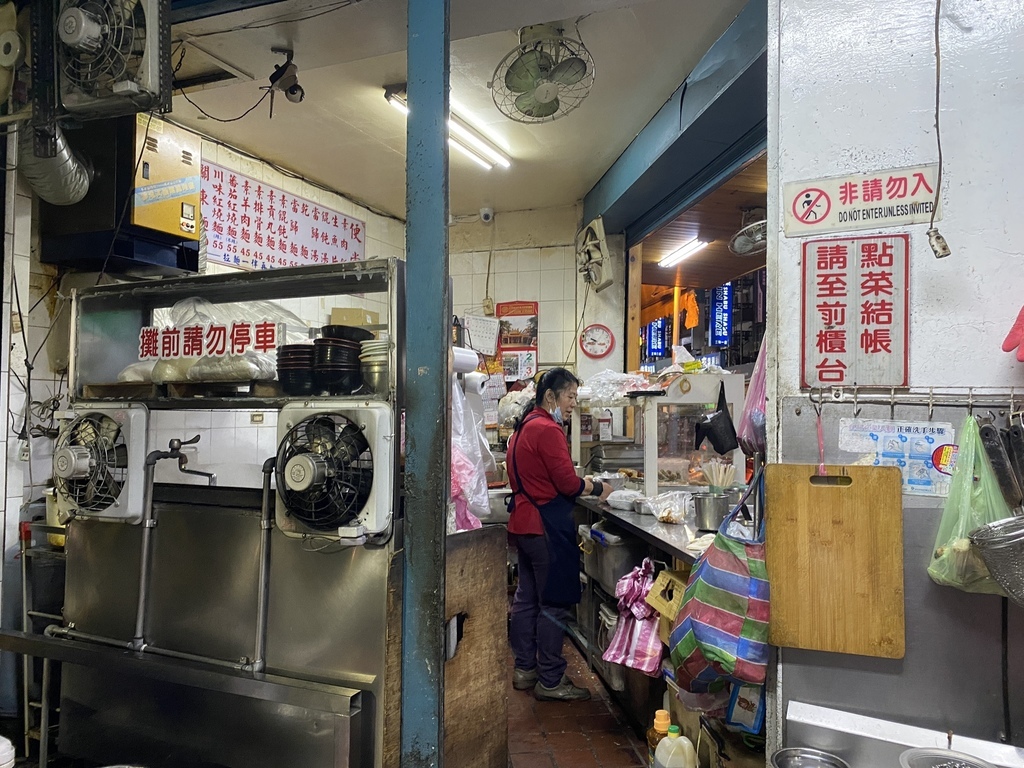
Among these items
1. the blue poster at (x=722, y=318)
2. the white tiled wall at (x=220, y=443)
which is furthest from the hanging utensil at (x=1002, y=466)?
the blue poster at (x=722, y=318)

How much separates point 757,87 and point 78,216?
3.74m

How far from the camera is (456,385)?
2922mm

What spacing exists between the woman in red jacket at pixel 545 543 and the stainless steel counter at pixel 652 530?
25 cm

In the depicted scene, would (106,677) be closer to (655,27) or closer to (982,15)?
(982,15)

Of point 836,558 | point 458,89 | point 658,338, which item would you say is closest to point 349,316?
point 458,89

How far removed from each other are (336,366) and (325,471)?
36 cm

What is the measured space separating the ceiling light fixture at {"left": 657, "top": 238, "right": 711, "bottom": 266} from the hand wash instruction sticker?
4566mm

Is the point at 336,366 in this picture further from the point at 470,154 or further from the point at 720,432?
the point at 470,154

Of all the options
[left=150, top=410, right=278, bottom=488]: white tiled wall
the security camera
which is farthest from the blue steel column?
[left=150, top=410, right=278, bottom=488]: white tiled wall

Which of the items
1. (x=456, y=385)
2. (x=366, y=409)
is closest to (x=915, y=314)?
(x=366, y=409)

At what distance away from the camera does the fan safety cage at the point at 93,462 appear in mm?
2328

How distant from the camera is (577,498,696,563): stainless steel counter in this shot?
110 inches

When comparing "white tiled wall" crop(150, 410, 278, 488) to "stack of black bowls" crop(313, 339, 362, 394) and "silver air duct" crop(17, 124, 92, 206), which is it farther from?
"stack of black bowls" crop(313, 339, 362, 394)

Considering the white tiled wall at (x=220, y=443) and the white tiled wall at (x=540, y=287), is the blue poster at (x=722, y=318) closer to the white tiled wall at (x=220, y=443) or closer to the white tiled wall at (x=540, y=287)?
the white tiled wall at (x=540, y=287)
